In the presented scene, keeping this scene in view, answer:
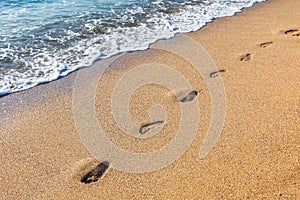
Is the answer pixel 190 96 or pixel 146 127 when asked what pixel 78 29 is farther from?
pixel 146 127

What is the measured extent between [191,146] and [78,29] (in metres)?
3.75

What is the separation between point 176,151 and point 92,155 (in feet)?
2.41

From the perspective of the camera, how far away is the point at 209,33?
5.71 m

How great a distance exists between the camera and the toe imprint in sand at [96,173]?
2.73 m

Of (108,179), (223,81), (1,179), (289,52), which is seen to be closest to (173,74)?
(223,81)

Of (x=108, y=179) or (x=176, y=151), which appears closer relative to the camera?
(x=108, y=179)

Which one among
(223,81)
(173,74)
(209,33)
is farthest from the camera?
(209,33)

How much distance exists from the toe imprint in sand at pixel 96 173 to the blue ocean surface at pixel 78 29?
6.25 ft

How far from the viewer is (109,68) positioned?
15.1 ft

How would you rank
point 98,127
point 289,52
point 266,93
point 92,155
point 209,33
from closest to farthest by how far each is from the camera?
1. point 92,155
2. point 98,127
3. point 266,93
4. point 289,52
5. point 209,33

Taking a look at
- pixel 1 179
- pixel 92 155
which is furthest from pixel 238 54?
pixel 1 179

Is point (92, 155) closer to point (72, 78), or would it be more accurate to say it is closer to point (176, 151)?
point (176, 151)

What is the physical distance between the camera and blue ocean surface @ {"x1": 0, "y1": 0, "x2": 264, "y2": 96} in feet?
15.6

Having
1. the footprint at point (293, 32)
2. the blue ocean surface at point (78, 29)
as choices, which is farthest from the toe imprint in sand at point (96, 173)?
the footprint at point (293, 32)
